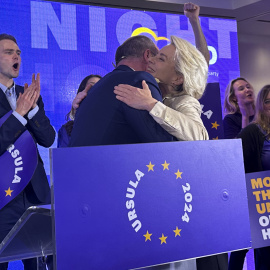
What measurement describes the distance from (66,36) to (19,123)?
122cm

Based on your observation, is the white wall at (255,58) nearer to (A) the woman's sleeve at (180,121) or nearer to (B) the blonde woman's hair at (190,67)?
(B) the blonde woman's hair at (190,67)

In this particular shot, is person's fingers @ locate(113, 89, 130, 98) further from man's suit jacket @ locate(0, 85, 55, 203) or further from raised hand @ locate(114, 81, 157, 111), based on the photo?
man's suit jacket @ locate(0, 85, 55, 203)

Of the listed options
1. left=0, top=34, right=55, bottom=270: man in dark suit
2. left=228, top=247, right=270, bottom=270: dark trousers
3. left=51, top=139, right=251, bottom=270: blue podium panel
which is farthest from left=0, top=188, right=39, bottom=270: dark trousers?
left=51, top=139, right=251, bottom=270: blue podium panel

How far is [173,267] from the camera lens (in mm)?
1377

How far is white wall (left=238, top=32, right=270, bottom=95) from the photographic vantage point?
23.0 ft

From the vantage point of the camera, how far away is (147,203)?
125 centimetres

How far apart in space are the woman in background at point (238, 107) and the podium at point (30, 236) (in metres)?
2.47

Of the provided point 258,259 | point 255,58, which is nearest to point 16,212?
point 258,259

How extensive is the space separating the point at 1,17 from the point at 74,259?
323 cm

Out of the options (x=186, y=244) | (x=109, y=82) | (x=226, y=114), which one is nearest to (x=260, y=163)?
(x=226, y=114)

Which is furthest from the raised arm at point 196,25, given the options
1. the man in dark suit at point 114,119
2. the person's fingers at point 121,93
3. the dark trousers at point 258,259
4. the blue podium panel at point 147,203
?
the blue podium panel at point 147,203

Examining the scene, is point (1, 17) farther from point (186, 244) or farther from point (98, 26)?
point (186, 244)

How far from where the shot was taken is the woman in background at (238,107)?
3.88 meters

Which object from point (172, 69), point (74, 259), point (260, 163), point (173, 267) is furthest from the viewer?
point (260, 163)
